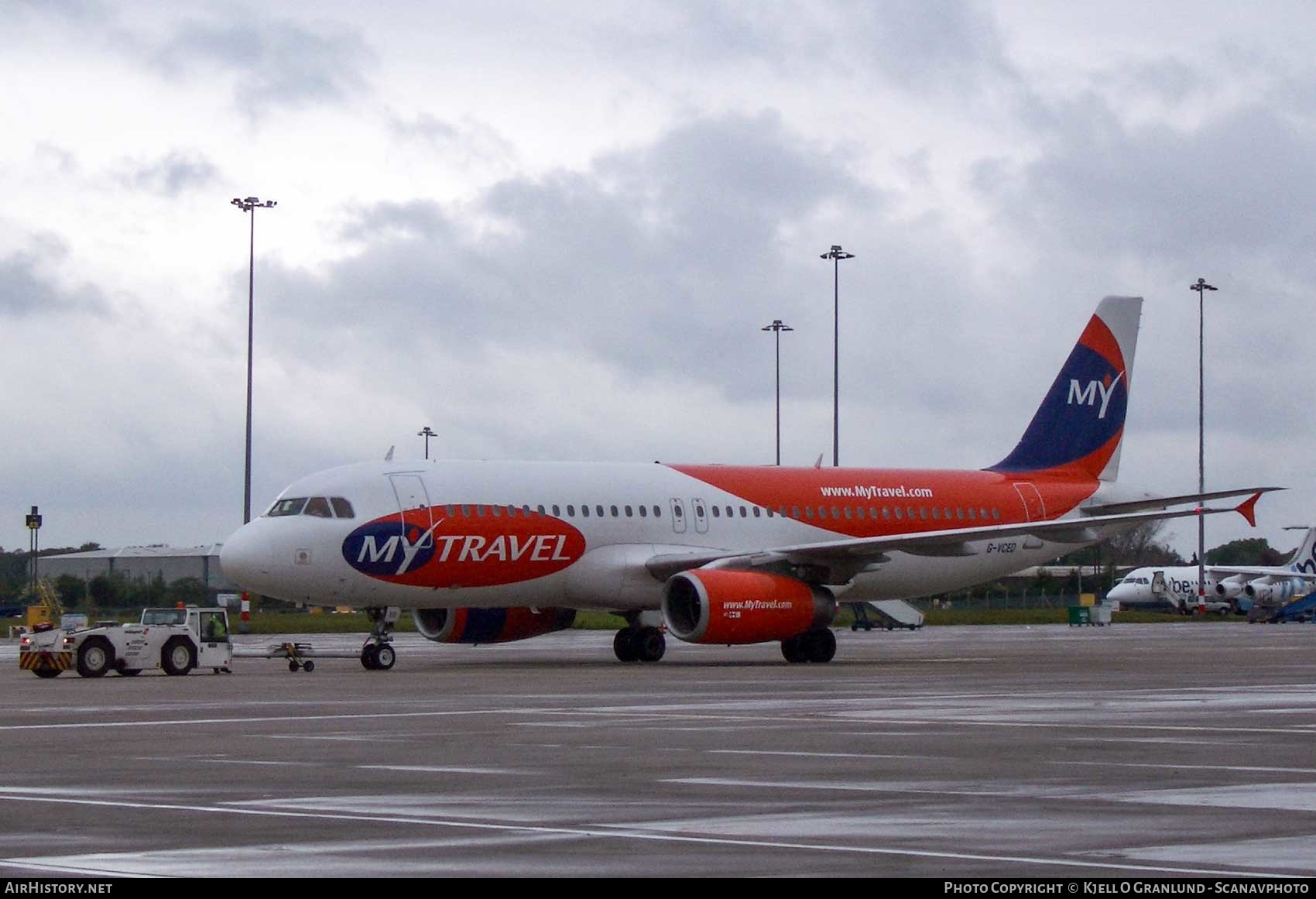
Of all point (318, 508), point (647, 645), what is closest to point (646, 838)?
point (318, 508)

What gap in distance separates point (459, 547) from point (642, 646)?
17.7 feet

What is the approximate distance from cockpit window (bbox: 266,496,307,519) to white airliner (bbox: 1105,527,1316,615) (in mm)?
70281

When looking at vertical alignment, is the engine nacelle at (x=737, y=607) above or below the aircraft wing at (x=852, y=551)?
below

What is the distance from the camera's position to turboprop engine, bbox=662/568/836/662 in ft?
120

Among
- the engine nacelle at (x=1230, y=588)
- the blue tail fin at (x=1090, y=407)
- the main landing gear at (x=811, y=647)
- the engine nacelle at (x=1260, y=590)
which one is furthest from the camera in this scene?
the engine nacelle at (x=1230, y=588)

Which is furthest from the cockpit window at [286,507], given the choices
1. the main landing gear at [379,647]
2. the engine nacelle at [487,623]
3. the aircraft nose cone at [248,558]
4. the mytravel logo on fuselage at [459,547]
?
the engine nacelle at [487,623]

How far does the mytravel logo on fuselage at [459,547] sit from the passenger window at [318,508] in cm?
65

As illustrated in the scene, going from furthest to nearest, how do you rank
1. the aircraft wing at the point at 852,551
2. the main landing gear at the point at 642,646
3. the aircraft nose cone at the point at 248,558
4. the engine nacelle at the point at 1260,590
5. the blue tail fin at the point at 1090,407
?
the engine nacelle at the point at 1260,590, the blue tail fin at the point at 1090,407, the main landing gear at the point at 642,646, the aircraft wing at the point at 852,551, the aircraft nose cone at the point at 248,558

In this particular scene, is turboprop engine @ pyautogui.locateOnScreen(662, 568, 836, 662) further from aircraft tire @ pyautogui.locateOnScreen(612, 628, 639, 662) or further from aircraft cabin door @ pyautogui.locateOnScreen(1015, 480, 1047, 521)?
aircraft cabin door @ pyautogui.locateOnScreen(1015, 480, 1047, 521)

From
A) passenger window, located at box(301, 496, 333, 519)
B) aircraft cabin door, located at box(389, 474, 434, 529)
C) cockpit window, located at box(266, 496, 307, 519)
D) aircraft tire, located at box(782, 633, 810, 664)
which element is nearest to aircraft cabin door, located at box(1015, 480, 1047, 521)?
aircraft tire, located at box(782, 633, 810, 664)

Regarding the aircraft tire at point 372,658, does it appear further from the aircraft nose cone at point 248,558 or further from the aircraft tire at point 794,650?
the aircraft tire at point 794,650

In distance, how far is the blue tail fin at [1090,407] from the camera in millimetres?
47375

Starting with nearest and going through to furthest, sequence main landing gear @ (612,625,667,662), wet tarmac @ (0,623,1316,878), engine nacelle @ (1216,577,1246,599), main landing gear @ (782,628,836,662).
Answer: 1. wet tarmac @ (0,623,1316,878)
2. main landing gear @ (782,628,836,662)
3. main landing gear @ (612,625,667,662)
4. engine nacelle @ (1216,577,1246,599)

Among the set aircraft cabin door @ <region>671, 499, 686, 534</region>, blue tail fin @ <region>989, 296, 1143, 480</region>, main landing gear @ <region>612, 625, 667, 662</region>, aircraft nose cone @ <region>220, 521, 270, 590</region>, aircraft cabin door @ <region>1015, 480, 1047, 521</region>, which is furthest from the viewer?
blue tail fin @ <region>989, 296, 1143, 480</region>
